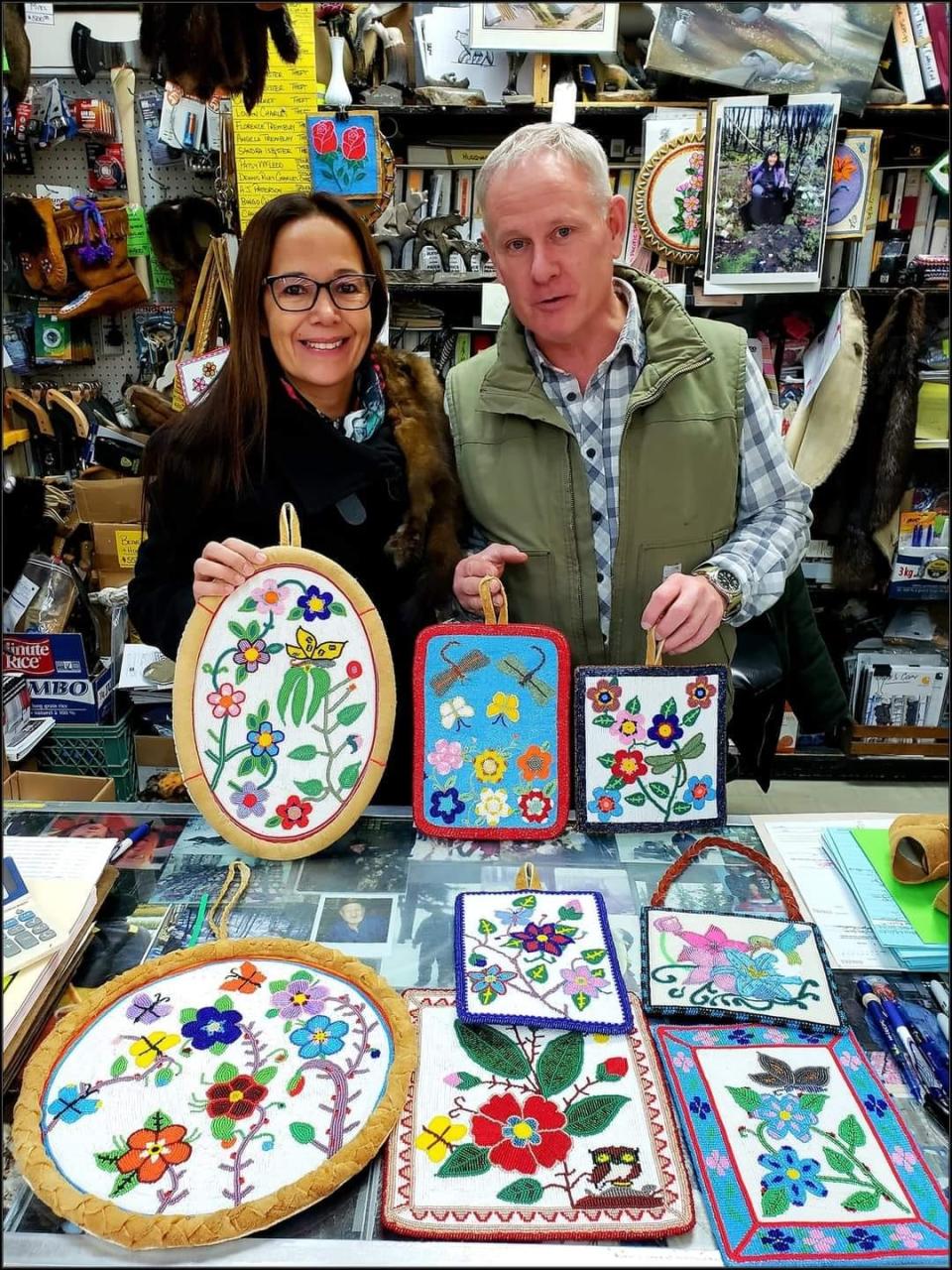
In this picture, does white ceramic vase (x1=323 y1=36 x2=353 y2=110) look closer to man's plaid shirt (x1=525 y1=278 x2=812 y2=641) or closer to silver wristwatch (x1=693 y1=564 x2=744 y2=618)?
man's plaid shirt (x1=525 y1=278 x2=812 y2=641)

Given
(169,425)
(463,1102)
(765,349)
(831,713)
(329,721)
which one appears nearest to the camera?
(463,1102)

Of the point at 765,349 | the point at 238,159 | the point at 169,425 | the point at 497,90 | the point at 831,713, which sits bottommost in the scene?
the point at 831,713

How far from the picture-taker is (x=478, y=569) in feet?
5.01

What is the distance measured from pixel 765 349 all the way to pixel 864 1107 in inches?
122

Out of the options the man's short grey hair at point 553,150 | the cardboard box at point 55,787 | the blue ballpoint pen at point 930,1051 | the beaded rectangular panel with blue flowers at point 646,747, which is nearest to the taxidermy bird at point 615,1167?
the blue ballpoint pen at point 930,1051

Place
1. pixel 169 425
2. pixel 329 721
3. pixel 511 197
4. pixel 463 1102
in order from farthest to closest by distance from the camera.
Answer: pixel 169 425
pixel 511 197
pixel 329 721
pixel 463 1102

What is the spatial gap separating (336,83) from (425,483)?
6.34 ft

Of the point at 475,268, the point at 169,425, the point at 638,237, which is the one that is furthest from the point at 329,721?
the point at 638,237

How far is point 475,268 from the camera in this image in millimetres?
3252

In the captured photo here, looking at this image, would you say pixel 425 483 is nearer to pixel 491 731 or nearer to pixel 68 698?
pixel 491 731

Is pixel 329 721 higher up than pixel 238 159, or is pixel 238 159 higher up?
pixel 238 159

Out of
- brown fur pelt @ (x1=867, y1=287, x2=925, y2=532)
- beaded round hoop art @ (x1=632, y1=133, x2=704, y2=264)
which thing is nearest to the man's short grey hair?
beaded round hoop art @ (x1=632, y1=133, x2=704, y2=264)

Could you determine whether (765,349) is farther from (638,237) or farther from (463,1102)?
(463,1102)

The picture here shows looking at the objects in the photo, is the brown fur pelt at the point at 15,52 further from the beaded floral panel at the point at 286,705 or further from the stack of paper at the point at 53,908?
the stack of paper at the point at 53,908
